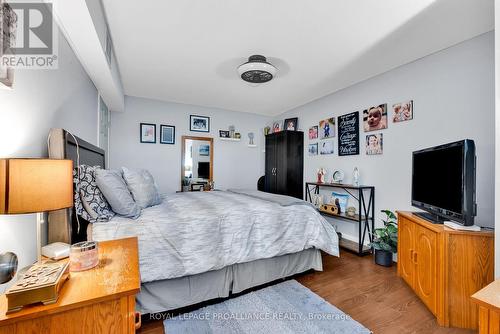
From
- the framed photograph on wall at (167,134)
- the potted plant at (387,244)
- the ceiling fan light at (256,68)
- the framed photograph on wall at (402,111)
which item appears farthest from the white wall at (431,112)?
the framed photograph on wall at (167,134)

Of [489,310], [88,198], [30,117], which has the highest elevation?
[30,117]

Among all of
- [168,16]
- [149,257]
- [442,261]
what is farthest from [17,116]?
[442,261]

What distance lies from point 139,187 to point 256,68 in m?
1.75

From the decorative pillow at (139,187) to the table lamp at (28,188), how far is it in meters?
1.06

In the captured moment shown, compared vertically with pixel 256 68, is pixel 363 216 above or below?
below

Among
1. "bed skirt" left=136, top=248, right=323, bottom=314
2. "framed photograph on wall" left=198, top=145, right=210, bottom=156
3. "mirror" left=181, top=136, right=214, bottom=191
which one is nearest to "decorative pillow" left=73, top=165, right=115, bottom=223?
"bed skirt" left=136, top=248, right=323, bottom=314

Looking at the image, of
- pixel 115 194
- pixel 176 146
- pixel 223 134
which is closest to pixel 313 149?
pixel 223 134

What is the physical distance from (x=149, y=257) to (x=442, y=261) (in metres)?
2.10

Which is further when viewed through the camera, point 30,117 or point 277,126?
point 277,126

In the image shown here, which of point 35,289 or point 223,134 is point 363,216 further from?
point 35,289

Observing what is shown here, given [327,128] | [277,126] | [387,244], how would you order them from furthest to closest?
[277,126]
[327,128]
[387,244]

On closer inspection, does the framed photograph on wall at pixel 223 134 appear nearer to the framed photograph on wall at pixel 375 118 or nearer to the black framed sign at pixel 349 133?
the black framed sign at pixel 349 133

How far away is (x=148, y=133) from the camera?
4.25m

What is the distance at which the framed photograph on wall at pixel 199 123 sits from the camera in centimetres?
461
